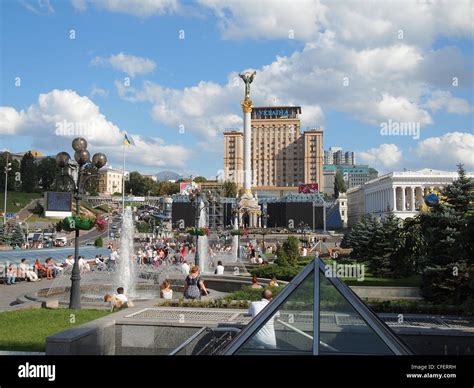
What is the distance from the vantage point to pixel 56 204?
47.1 ft

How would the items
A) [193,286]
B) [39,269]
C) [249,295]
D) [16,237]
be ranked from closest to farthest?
[193,286] < [249,295] < [39,269] < [16,237]

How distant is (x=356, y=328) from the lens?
4.12 metres

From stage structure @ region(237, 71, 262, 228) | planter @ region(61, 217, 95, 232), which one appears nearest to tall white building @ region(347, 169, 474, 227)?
stage structure @ region(237, 71, 262, 228)

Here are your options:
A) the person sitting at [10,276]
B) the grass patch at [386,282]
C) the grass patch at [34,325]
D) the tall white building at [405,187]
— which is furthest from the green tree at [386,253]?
the tall white building at [405,187]

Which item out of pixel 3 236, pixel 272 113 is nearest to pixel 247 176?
pixel 3 236

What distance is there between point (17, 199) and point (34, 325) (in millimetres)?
101318

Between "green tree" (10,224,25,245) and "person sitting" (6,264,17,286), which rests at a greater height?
"green tree" (10,224,25,245)

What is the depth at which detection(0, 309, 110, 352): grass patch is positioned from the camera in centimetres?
709

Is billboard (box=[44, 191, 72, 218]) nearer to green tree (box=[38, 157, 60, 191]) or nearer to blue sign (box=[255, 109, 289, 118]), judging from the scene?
green tree (box=[38, 157, 60, 191])

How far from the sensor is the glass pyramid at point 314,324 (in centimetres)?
409

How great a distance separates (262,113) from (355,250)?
432 feet

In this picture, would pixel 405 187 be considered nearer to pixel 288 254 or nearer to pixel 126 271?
pixel 288 254
